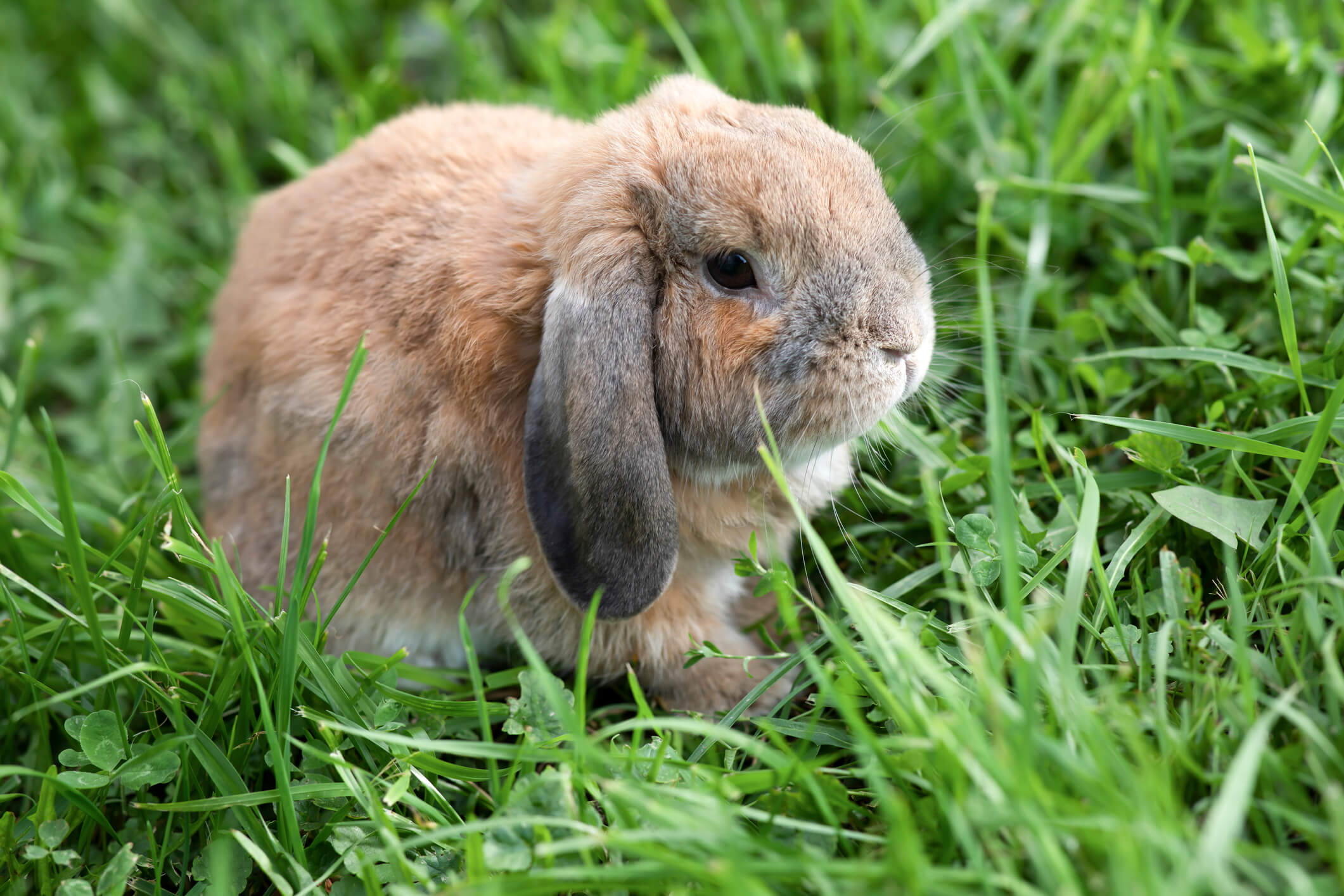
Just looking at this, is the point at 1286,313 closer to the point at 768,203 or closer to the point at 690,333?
the point at 768,203

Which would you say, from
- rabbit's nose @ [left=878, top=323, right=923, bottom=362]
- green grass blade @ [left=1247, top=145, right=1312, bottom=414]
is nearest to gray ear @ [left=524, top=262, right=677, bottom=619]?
rabbit's nose @ [left=878, top=323, right=923, bottom=362]

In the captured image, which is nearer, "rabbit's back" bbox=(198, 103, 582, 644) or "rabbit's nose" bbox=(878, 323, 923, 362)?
"rabbit's nose" bbox=(878, 323, 923, 362)

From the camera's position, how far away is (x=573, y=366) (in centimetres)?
259

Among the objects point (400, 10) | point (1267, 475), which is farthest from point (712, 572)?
point (400, 10)

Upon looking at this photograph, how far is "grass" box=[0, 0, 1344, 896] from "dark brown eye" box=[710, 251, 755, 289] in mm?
660

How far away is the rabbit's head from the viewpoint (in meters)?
2.63

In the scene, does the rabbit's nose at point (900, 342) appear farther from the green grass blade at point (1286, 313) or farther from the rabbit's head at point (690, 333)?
the green grass blade at point (1286, 313)

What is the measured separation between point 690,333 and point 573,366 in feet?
1.09

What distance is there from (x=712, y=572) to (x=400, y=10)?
377 centimetres

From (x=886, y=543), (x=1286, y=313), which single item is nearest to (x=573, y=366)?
(x=886, y=543)

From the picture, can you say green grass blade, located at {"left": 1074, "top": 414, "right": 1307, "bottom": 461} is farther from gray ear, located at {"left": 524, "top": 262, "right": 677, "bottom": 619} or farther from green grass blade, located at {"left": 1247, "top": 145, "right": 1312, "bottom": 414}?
gray ear, located at {"left": 524, "top": 262, "right": 677, "bottom": 619}

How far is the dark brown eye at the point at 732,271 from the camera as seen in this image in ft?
8.96

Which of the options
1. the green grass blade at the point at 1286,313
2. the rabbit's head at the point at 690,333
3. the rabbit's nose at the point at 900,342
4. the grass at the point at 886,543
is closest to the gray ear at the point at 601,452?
the rabbit's head at the point at 690,333

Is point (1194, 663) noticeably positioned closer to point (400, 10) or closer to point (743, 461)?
point (743, 461)
